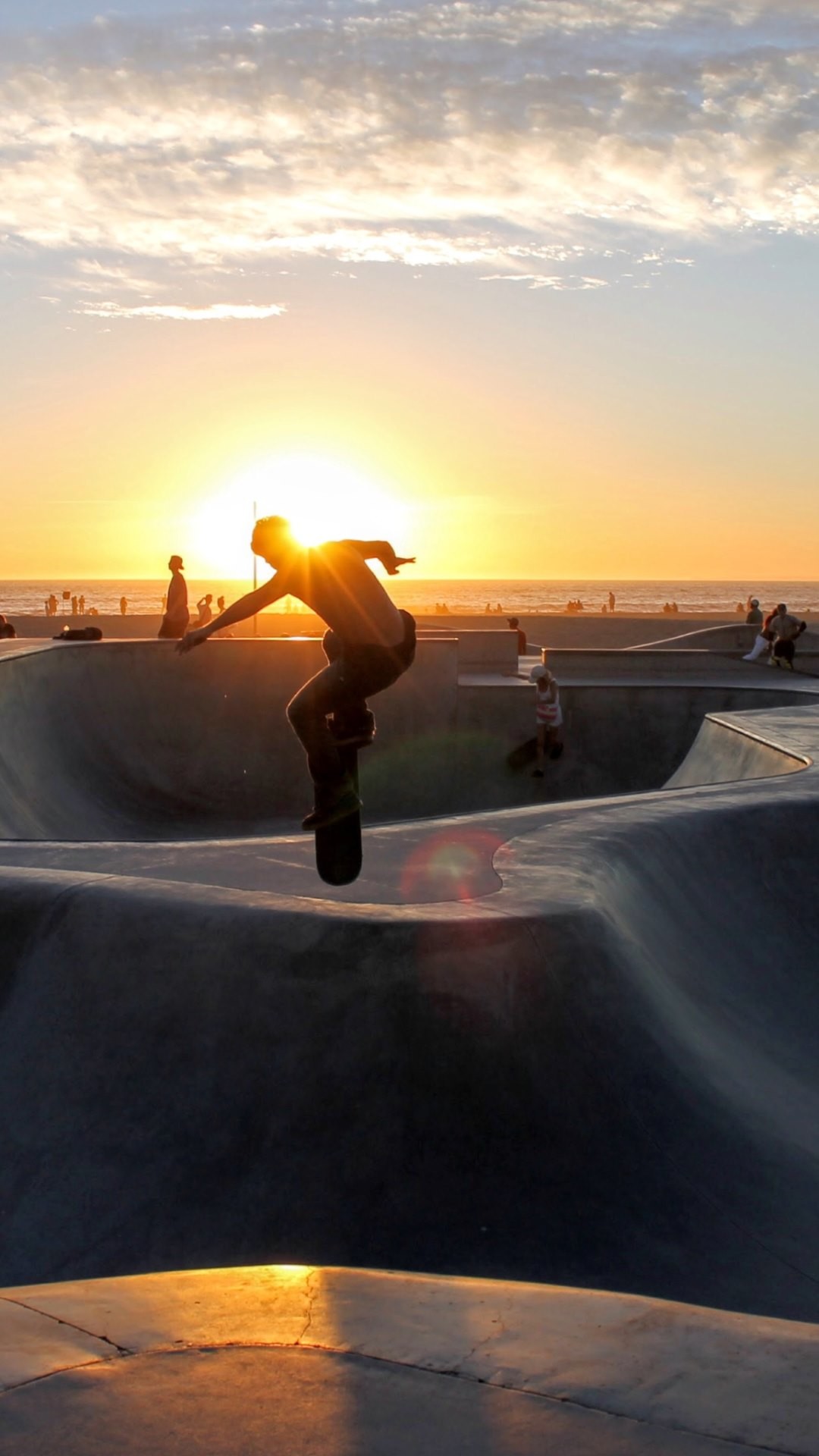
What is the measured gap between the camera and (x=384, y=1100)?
4645 mm

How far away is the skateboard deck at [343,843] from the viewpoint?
5.52 metres

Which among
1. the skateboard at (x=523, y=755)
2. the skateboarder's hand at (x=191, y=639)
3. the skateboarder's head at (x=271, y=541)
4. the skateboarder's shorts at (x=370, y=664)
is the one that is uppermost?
the skateboarder's head at (x=271, y=541)

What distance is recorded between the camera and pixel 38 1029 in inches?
200

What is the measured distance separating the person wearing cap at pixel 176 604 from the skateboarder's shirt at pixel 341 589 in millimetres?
11058

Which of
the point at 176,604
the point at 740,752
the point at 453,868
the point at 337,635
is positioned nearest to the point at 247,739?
the point at 176,604

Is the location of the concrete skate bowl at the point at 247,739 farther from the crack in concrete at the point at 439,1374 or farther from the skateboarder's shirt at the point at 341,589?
the crack in concrete at the point at 439,1374

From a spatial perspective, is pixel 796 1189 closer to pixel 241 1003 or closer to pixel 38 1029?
pixel 241 1003

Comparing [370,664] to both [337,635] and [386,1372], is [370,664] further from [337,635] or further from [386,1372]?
[386,1372]

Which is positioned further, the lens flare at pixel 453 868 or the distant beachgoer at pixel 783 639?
the distant beachgoer at pixel 783 639

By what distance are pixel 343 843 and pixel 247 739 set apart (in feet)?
35.9

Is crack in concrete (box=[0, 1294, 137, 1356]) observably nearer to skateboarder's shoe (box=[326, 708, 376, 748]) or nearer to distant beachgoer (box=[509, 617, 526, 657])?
skateboarder's shoe (box=[326, 708, 376, 748])

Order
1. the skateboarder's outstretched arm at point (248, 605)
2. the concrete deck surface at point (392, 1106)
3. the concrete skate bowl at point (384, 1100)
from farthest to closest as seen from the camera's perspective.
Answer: the skateboarder's outstretched arm at point (248, 605) → the concrete skate bowl at point (384, 1100) → the concrete deck surface at point (392, 1106)

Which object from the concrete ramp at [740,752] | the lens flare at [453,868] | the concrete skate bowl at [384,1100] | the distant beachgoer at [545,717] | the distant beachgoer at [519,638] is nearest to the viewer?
the concrete skate bowl at [384,1100]

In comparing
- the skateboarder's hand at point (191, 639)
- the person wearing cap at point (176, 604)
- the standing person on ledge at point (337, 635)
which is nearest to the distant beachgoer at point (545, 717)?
the person wearing cap at point (176, 604)
